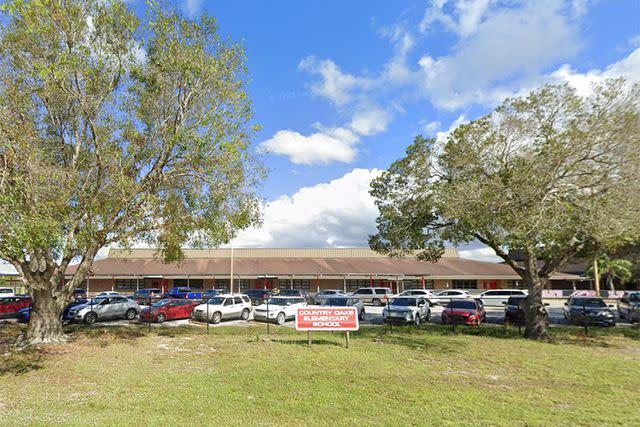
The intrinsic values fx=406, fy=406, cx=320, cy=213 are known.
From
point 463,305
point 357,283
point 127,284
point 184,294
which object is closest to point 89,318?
point 184,294

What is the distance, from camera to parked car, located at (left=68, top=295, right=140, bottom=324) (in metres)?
22.8

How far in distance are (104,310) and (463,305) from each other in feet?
68.1

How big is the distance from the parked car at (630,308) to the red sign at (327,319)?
20.2 m

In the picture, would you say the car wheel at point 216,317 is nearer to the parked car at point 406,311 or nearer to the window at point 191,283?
the parked car at point 406,311

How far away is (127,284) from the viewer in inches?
1860

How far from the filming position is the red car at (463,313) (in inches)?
859

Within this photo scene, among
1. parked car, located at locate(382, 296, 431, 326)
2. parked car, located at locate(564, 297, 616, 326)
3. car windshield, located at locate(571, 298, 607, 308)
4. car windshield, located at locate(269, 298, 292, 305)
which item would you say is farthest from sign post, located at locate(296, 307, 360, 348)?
car windshield, located at locate(571, 298, 607, 308)

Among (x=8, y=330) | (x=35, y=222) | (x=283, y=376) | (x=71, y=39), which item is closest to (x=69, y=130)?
(x=71, y=39)

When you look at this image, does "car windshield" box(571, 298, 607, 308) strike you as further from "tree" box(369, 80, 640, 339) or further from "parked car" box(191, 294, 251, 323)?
"parked car" box(191, 294, 251, 323)

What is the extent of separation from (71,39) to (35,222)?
7342 millimetres

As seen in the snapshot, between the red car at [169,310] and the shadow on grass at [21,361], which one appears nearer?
the shadow on grass at [21,361]

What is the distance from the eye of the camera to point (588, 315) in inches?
901

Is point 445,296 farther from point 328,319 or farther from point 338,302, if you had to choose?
point 328,319

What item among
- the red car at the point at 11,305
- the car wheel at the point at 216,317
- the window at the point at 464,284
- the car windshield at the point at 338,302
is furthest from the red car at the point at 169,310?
the window at the point at 464,284
